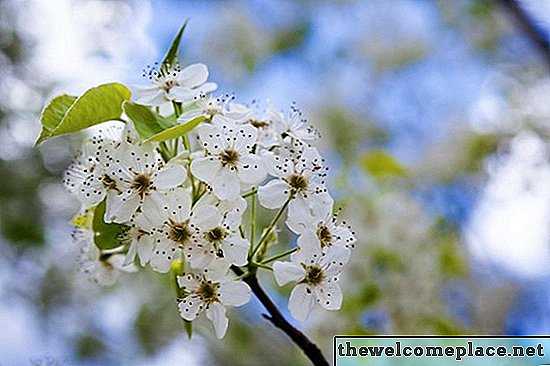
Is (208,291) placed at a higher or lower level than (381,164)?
lower

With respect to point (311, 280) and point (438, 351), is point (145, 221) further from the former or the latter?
point (438, 351)

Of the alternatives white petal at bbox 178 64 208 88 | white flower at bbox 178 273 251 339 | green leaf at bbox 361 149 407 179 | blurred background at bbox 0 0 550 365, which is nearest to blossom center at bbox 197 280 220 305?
white flower at bbox 178 273 251 339

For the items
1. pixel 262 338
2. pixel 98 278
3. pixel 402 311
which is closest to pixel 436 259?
pixel 402 311

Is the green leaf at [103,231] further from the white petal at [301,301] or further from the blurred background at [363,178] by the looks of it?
the blurred background at [363,178]

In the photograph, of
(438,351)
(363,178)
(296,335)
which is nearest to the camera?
(296,335)

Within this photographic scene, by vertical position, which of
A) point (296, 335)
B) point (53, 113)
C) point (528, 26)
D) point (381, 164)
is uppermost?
point (528, 26)

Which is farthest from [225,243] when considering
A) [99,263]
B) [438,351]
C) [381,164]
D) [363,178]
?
[363,178]

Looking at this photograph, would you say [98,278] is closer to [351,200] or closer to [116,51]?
[351,200]
